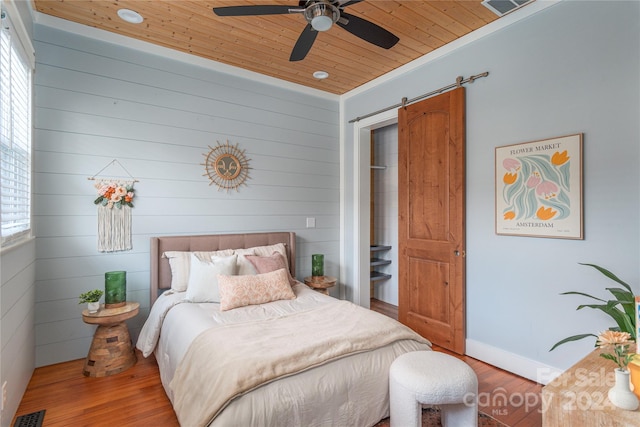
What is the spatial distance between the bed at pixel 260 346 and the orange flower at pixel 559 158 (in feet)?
5.31

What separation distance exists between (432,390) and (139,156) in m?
3.05

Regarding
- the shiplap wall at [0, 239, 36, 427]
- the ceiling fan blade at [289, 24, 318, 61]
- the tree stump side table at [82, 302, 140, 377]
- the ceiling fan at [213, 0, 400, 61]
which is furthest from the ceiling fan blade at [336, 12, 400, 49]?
the tree stump side table at [82, 302, 140, 377]

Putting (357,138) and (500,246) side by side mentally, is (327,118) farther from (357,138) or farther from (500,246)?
(500,246)

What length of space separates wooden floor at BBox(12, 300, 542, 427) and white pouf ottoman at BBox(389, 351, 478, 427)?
1.86 ft

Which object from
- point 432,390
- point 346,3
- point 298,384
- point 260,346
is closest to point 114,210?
point 260,346

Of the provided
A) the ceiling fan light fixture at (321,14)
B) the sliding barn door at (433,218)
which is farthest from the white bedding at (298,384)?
the ceiling fan light fixture at (321,14)

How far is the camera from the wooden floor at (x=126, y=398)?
2043mm

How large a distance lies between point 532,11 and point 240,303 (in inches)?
126

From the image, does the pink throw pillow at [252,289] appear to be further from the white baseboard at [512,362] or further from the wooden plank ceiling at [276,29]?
the wooden plank ceiling at [276,29]

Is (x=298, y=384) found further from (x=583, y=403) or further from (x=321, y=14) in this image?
(x=321, y=14)

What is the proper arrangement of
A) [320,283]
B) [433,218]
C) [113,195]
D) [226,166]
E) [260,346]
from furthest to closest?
[320,283] → [226,166] → [433,218] → [113,195] → [260,346]

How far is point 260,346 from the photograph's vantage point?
1.78 metres

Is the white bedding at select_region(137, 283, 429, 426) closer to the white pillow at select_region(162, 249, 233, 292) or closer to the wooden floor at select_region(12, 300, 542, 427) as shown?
the wooden floor at select_region(12, 300, 542, 427)

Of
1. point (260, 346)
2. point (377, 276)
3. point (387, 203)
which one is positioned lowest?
point (377, 276)
